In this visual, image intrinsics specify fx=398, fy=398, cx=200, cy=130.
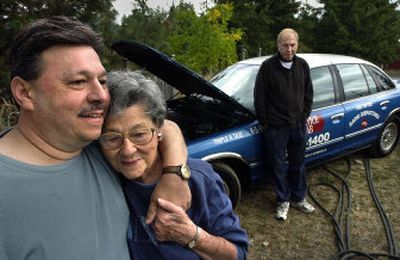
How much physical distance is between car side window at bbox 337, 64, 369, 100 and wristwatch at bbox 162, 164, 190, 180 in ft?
13.1

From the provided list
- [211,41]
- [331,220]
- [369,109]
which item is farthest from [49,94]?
[211,41]

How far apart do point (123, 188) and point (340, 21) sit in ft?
79.6

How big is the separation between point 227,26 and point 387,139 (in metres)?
6.61

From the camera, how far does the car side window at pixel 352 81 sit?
16.8ft

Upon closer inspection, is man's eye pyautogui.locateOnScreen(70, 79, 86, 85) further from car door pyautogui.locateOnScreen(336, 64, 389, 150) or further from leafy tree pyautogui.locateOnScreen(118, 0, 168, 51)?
leafy tree pyautogui.locateOnScreen(118, 0, 168, 51)

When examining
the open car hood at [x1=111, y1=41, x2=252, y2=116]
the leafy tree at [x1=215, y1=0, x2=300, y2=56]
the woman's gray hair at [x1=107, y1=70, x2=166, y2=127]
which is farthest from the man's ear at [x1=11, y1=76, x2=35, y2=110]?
the leafy tree at [x1=215, y1=0, x2=300, y2=56]

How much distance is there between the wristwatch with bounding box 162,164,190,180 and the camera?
160cm

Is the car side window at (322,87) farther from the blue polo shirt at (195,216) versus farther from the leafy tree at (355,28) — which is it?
the leafy tree at (355,28)

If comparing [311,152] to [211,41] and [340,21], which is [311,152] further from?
[340,21]

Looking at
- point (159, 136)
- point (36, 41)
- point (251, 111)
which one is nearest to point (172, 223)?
point (159, 136)

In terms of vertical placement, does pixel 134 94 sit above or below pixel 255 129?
above

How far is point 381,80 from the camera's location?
5.79 meters

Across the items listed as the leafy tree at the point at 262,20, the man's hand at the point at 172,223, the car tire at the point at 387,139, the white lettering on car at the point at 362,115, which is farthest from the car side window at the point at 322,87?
the leafy tree at the point at 262,20

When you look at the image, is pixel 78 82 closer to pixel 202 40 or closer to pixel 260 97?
pixel 260 97
